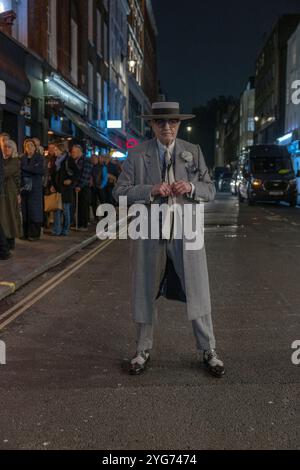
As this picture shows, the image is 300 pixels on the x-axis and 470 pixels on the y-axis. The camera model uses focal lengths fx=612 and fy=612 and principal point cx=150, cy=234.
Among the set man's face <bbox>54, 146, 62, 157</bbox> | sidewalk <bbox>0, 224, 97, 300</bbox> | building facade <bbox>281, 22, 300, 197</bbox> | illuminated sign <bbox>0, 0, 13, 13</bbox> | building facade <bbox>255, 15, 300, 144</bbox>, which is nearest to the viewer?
sidewalk <bbox>0, 224, 97, 300</bbox>

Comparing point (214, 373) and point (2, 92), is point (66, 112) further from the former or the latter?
point (214, 373)

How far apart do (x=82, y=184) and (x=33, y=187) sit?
8.62 feet

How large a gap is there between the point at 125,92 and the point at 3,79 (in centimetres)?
3140

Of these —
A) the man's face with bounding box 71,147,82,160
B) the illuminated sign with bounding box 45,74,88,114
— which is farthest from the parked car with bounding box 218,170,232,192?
the man's face with bounding box 71,147,82,160

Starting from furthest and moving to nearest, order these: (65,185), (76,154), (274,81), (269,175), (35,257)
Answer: (274,81), (269,175), (76,154), (65,185), (35,257)

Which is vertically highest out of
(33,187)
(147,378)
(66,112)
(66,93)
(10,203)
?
(66,93)

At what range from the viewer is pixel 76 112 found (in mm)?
26656

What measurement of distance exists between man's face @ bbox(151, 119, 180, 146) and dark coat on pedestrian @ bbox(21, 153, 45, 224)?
313 inches

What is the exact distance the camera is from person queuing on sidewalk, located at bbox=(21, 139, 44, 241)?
477 inches

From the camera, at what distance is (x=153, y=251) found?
4.50 m

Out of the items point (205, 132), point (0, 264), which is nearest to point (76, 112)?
point (0, 264)

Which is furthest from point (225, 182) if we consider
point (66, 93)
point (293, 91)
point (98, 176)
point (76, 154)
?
point (76, 154)

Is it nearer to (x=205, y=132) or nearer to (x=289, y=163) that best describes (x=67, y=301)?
(x=289, y=163)

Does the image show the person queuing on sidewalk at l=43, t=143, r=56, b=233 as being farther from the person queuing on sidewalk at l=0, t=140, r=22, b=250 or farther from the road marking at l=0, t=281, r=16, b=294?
the road marking at l=0, t=281, r=16, b=294
